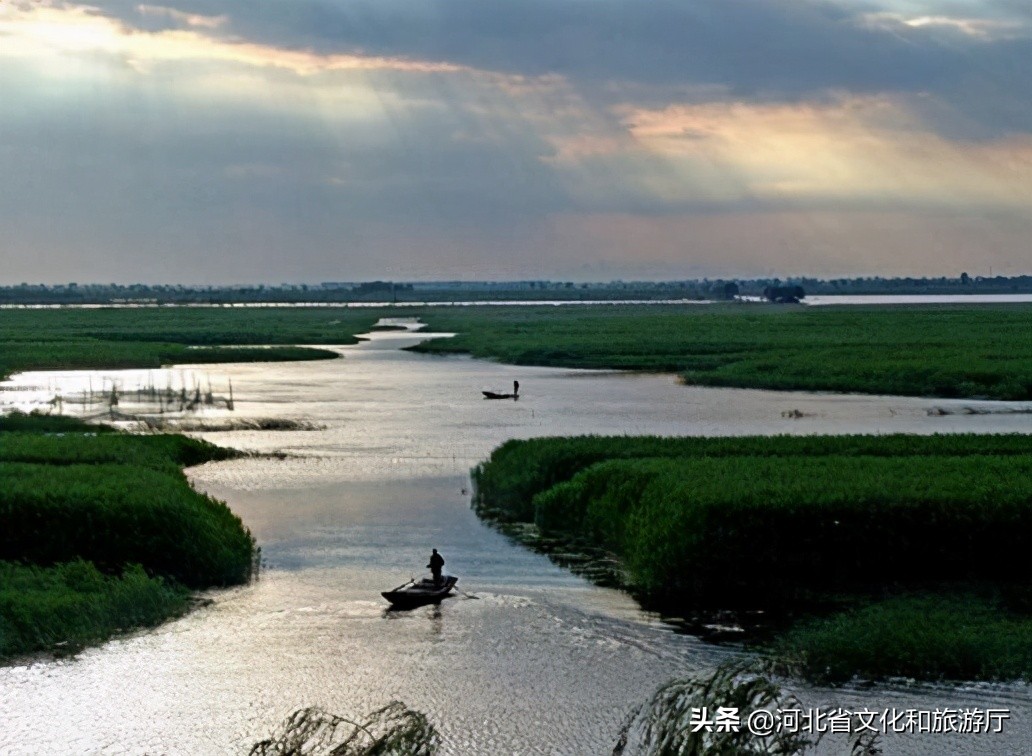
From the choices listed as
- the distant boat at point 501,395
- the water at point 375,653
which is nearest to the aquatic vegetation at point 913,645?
the water at point 375,653

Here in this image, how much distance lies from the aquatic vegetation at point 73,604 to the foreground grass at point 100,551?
0.05 ft

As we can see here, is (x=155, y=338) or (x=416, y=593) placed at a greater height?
(x=155, y=338)

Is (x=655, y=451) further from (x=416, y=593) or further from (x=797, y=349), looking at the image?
(x=797, y=349)

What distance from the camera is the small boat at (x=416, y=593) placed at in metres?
22.7

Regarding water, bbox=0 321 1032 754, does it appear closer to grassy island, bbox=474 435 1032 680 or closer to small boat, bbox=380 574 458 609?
small boat, bbox=380 574 458 609

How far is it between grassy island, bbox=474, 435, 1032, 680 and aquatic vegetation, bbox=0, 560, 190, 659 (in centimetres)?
806

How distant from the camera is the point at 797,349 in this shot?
83312 millimetres

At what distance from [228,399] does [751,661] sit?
42.2 meters

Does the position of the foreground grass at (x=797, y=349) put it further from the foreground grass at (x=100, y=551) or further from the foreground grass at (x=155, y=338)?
the foreground grass at (x=100, y=551)

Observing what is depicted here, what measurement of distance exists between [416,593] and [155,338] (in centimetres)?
8442

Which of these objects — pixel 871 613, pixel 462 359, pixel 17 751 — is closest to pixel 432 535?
pixel 871 613

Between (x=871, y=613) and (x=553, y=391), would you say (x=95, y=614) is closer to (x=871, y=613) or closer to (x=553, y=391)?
(x=871, y=613)

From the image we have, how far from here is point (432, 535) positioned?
29.3 m

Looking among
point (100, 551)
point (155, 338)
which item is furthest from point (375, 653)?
point (155, 338)
